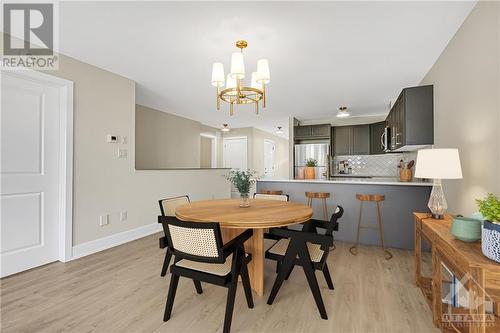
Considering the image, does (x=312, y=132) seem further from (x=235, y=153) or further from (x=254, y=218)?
(x=254, y=218)

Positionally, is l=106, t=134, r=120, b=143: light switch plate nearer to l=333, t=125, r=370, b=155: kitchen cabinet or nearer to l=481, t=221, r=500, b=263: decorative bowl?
l=481, t=221, r=500, b=263: decorative bowl

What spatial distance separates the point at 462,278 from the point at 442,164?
0.87 meters

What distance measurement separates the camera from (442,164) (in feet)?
5.87

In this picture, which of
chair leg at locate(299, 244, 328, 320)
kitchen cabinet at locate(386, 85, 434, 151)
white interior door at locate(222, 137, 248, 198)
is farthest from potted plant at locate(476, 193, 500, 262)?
white interior door at locate(222, 137, 248, 198)

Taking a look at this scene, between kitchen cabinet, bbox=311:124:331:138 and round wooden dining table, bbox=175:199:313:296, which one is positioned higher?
kitchen cabinet, bbox=311:124:331:138

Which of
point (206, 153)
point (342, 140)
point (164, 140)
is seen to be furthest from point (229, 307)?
point (206, 153)

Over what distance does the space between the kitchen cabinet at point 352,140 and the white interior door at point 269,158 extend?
3208 millimetres

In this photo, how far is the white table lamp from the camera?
1766 mm

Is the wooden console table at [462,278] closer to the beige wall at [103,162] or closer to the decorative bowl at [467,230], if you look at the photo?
the decorative bowl at [467,230]

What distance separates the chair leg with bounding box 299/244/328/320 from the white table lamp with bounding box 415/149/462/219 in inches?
44.9

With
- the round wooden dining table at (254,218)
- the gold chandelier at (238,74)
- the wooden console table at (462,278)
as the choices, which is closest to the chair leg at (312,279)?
the round wooden dining table at (254,218)

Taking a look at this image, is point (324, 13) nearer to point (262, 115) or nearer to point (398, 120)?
point (398, 120)

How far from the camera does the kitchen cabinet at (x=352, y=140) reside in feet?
18.9

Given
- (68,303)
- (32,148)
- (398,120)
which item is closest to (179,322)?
(68,303)
